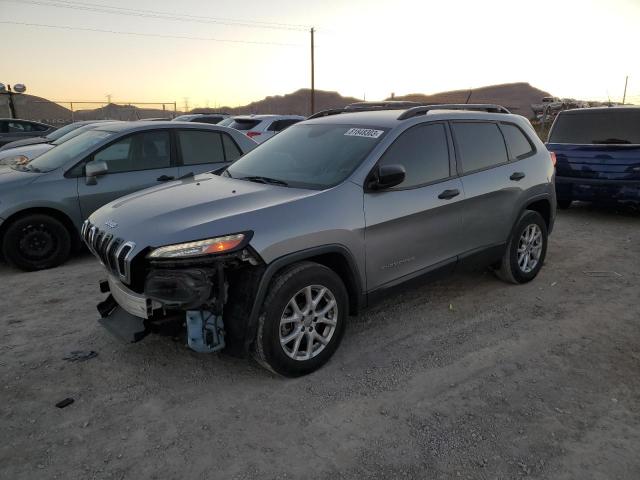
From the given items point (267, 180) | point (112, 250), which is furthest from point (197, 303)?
point (267, 180)

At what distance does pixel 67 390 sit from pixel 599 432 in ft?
10.8

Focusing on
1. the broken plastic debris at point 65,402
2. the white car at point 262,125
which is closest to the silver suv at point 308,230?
the broken plastic debris at point 65,402

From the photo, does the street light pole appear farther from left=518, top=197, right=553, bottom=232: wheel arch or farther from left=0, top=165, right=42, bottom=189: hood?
left=518, top=197, right=553, bottom=232: wheel arch

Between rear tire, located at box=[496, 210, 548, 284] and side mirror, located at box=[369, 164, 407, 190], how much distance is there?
193 centimetres

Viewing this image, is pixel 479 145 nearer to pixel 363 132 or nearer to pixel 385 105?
pixel 385 105

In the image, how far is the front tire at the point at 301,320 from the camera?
3.11m

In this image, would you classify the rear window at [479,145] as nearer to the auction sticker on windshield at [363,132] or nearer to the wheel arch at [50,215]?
the auction sticker on windshield at [363,132]

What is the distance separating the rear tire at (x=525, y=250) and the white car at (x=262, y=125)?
841cm

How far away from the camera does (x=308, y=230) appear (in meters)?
3.21

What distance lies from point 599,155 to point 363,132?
18.6 ft

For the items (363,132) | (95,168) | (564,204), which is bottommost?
(564,204)

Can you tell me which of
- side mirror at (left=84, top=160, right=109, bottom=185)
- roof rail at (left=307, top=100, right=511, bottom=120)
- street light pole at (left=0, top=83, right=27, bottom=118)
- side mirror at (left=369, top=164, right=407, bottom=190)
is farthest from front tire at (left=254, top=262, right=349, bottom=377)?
street light pole at (left=0, top=83, right=27, bottom=118)

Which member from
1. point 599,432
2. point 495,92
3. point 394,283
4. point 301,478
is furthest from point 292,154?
point 495,92

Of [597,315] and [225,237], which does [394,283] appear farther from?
[597,315]
